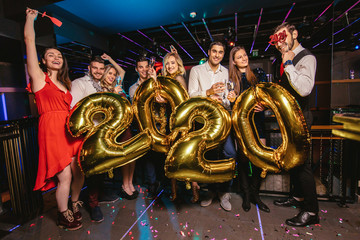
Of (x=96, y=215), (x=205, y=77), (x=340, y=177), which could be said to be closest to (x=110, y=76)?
(x=205, y=77)

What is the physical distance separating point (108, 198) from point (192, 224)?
1190 millimetres

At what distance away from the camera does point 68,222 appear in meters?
1.68

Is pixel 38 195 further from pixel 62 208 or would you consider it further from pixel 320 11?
pixel 320 11

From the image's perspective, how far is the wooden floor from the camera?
1536 mm

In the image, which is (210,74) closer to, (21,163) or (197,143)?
(197,143)

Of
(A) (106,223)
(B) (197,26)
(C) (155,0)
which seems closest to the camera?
(A) (106,223)

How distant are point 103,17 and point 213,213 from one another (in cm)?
463

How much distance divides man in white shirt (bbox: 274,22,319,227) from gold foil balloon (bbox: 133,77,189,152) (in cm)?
90

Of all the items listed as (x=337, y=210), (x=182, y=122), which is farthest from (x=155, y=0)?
(x=337, y=210)

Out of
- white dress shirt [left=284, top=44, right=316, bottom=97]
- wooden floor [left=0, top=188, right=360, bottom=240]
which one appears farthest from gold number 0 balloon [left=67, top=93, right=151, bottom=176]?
white dress shirt [left=284, top=44, right=316, bottom=97]

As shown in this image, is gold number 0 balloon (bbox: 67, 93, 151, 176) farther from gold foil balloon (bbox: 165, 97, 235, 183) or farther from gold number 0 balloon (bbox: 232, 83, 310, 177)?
gold number 0 balloon (bbox: 232, 83, 310, 177)

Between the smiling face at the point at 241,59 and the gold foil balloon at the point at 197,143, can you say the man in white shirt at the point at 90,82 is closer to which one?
the gold foil balloon at the point at 197,143

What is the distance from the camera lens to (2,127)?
5.55ft

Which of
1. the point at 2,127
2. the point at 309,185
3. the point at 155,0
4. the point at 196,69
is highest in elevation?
the point at 155,0
